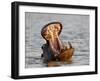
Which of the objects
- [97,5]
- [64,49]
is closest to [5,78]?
[64,49]

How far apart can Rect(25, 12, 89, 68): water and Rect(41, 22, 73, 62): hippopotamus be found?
2 cm

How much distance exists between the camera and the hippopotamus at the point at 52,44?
1.34 meters

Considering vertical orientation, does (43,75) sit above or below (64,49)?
below

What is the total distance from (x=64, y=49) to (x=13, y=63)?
0.83 ft

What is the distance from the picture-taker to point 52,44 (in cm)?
136

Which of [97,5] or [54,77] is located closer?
[54,77]

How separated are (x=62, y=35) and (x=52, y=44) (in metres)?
0.07

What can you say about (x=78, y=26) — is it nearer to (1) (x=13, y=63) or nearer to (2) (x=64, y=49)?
(2) (x=64, y=49)

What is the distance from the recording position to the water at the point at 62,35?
1310 millimetres

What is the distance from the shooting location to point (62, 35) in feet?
4.52

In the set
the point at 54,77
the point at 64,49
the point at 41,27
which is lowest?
the point at 54,77

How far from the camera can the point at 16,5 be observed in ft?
4.16

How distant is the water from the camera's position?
1.31m

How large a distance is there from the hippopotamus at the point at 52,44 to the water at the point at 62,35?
0.02 m
